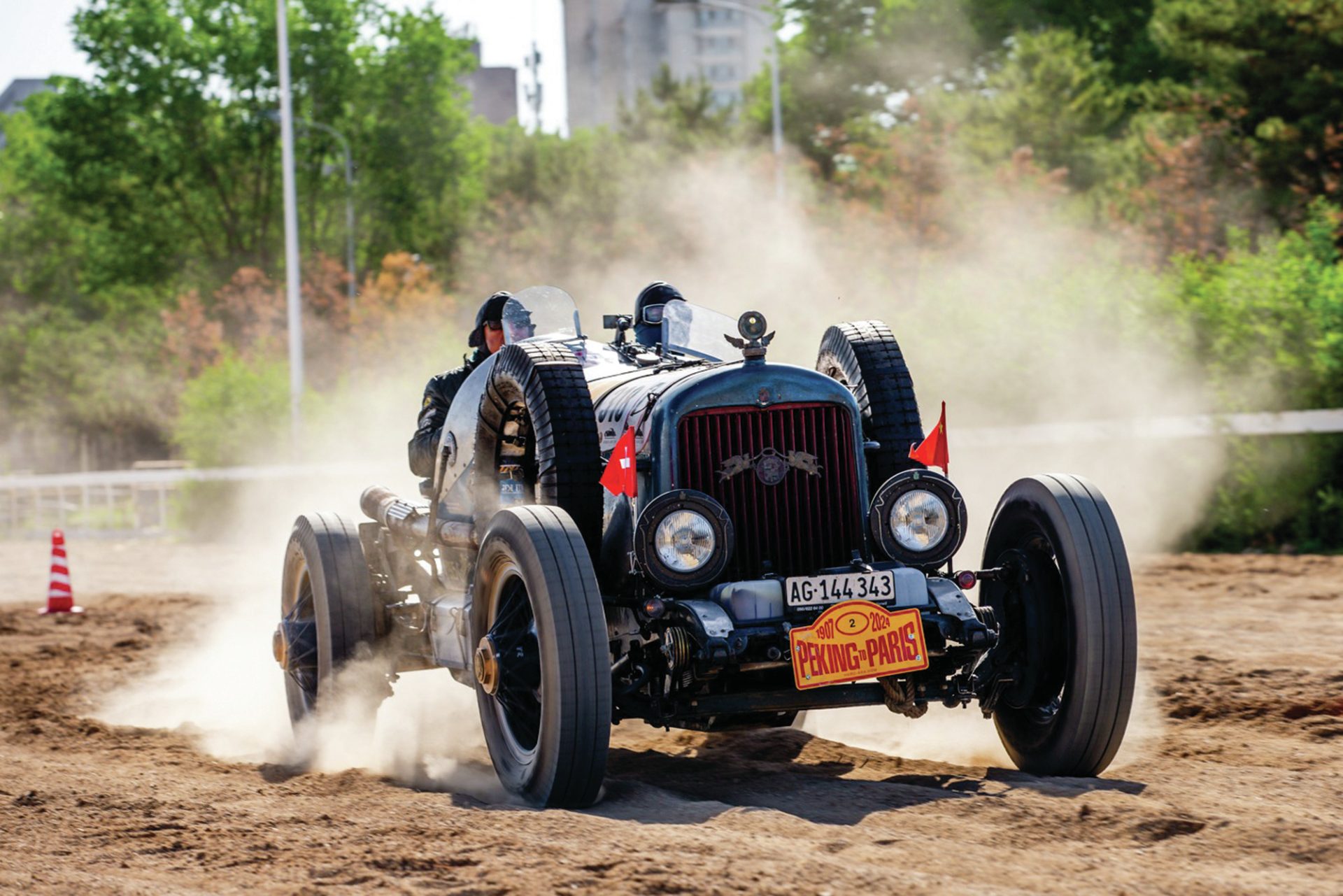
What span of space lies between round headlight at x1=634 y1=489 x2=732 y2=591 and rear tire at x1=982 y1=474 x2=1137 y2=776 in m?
1.26

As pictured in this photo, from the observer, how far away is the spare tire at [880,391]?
24.2ft

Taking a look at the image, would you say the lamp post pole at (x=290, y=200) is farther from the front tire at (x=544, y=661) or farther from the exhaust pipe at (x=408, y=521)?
the front tire at (x=544, y=661)

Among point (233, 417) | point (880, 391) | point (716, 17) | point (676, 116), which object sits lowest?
point (880, 391)

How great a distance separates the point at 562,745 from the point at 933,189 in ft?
104

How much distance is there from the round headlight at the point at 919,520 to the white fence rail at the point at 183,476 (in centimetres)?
1013

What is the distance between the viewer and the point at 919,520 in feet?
22.1

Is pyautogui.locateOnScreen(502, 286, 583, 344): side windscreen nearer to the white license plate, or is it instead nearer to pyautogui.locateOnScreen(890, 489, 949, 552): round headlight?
pyautogui.locateOnScreen(890, 489, 949, 552): round headlight

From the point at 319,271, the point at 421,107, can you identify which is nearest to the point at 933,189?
the point at 319,271

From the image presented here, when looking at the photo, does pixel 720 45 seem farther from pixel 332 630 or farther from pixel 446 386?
pixel 332 630

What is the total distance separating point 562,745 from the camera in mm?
6145

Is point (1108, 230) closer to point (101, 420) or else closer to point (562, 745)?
point (562, 745)

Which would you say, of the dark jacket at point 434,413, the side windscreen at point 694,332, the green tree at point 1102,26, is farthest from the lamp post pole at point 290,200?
the side windscreen at point 694,332

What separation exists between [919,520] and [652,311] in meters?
2.49

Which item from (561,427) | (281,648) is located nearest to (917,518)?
(561,427)
